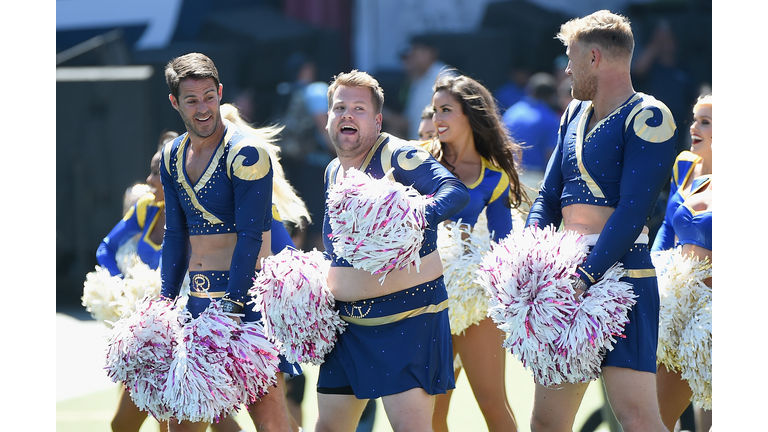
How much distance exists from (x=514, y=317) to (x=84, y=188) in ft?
23.8

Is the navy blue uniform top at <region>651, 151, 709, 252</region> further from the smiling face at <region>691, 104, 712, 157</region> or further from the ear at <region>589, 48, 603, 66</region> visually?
the ear at <region>589, 48, 603, 66</region>

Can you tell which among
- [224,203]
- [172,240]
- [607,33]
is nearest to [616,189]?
[607,33]

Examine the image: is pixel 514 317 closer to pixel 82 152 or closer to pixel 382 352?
pixel 382 352

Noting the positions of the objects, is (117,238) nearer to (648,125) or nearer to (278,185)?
(278,185)

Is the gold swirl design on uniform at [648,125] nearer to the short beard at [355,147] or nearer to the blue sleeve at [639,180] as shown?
the blue sleeve at [639,180]

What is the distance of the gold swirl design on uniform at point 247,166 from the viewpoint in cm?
351

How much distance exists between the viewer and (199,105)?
3564 millimetres

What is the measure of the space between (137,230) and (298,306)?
1.97 m

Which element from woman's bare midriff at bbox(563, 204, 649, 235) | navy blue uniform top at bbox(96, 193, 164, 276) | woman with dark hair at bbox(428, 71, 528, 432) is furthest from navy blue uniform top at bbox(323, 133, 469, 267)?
navy blue uniform top at bbox(96, 193, 164, 276)

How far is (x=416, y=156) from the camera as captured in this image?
329 centimetres

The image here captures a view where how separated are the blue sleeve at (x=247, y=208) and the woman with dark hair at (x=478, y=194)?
108cm

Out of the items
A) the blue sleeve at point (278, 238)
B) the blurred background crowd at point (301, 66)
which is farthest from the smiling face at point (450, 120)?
the blurred background crowd at point (301, 66)

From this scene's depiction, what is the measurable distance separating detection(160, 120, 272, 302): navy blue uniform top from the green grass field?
4.14ft

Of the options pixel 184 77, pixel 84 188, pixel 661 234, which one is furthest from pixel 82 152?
pixel 661 234
